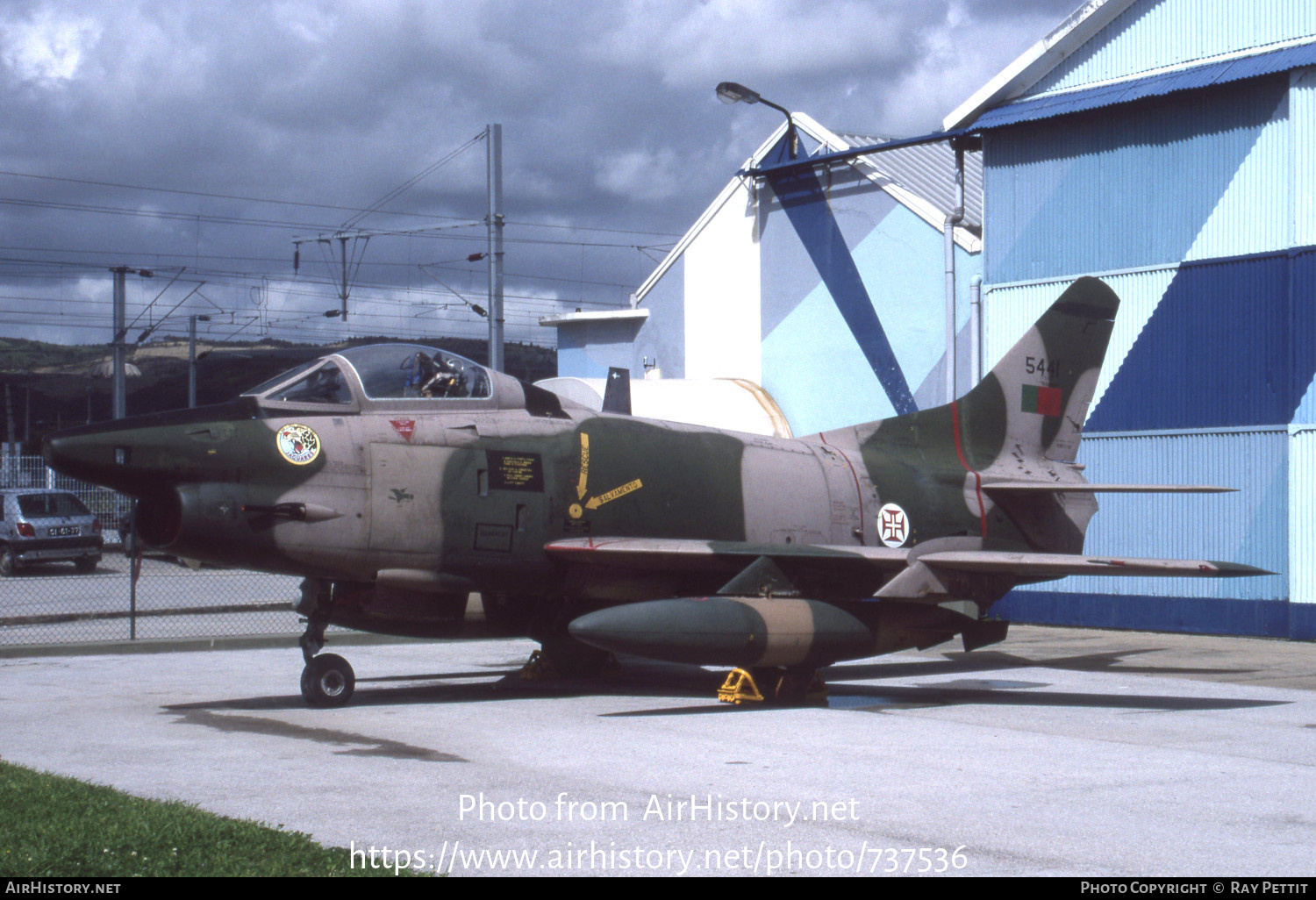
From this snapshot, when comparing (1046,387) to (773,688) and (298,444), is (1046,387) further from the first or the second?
(298,444)

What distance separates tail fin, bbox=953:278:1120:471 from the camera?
53.1 ft

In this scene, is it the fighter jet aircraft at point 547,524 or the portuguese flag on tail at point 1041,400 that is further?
the portuguese flag on tail at point 1041,400

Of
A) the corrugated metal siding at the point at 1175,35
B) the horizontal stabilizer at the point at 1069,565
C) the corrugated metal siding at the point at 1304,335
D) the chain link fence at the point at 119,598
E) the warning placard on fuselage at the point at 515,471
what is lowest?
the chain link fence at the point at 119,598

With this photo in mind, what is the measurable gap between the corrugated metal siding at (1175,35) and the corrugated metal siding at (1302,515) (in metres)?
5.85

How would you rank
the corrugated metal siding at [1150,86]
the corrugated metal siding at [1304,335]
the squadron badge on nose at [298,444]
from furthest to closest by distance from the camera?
1. the corrugated metal siding at [1150,86]
2. the corrugated metal siding at [1304,335]
3. the squadron badge on nose at [298,444]

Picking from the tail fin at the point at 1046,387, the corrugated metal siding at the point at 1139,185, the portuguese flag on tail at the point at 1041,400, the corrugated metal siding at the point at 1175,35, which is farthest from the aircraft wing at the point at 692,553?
the corrugated metal siding at the point at 1175,35

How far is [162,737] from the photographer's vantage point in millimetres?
9891

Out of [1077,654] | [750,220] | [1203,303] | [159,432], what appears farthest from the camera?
[750,220]

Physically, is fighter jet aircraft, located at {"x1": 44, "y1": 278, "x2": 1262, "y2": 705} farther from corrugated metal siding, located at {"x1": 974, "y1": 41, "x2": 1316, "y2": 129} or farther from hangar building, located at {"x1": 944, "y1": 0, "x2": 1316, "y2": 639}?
corrugated metal siding, located at {"x1": 974, "y1": 41, "x2": 1316, "y2": 129}

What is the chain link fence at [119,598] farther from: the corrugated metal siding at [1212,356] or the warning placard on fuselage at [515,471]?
the corrugated metal siding at [1212,356]

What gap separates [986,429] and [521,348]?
87599mm

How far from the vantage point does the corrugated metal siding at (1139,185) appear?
18516 mm

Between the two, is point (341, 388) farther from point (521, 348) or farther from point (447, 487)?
point (521, 348)

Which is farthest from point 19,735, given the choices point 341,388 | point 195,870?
point 195,870
